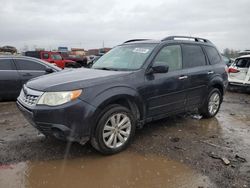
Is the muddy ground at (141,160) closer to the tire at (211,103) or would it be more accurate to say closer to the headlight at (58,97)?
the tire at (211,103)

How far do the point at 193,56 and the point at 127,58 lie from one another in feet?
5.12

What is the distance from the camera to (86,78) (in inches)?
152

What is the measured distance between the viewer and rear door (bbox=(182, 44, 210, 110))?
17.3 ft

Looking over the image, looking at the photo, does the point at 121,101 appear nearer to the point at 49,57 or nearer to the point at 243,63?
the point at 243,63

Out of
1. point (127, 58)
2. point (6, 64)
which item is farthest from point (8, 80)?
point (127, 58)

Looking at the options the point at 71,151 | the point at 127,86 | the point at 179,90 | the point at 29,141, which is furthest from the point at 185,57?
the point at 29,141

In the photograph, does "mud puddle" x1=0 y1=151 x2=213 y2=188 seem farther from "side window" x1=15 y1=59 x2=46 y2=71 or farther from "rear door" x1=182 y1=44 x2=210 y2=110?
"side window" x1=15 y1=59 x2=46 y2=71

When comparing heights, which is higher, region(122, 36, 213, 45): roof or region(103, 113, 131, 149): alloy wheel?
region(122, 36, 213, 45): roof

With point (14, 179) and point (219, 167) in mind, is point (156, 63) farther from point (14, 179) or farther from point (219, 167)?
point (14, 179)

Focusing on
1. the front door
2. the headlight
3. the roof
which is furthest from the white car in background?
the headlight

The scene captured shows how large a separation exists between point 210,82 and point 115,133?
9.26ft

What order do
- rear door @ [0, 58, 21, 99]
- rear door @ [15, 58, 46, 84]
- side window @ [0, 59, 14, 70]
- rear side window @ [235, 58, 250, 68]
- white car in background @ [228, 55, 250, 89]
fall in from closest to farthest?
rear door @ [0, 58, 21, 99], side window @ [0, 59, 14, 70], rear door @ [15, 58, 46, 84], white car in background @ [228, 55, 250, 89], rear side window @ [235, 58, 250, 68]

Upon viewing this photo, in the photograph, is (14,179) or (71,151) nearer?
(14,179)

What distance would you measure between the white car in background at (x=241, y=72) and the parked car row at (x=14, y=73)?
6.54 metres
